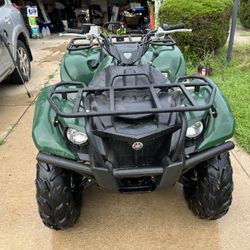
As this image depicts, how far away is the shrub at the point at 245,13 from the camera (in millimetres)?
9016

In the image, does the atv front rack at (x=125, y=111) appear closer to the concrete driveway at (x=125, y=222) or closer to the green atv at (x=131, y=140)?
the green atv at (x=131, y=140)

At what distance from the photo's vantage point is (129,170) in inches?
71.1

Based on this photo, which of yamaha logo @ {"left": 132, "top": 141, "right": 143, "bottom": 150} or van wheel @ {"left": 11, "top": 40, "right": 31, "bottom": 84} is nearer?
yamaha logo @ {"left": 132, "top": 141, "right": 143, "bottom": 150}

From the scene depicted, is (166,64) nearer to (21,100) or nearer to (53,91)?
(53,91)

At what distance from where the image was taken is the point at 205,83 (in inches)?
80.3

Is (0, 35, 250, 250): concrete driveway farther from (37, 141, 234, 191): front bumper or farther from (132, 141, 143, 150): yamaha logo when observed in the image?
(132, 141, 143, 150): yamaha logo

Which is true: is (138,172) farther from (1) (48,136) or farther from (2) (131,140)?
(1) (48,136)

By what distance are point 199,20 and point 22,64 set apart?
9.90 feet

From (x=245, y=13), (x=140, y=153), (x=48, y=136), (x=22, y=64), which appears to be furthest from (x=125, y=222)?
(x=245, y=13)

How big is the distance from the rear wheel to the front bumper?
19 cm

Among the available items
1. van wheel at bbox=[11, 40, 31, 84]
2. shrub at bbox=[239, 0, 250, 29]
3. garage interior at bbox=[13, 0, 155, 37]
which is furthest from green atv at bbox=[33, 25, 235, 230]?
garage interior at bbox=[13, 0, 155, 37]

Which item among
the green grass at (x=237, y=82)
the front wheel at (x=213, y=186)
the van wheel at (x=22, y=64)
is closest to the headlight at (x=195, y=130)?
the front wheel at (x=213, y=186)

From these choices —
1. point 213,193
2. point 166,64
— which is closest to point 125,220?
point 213,193

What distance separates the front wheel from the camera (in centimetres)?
213
